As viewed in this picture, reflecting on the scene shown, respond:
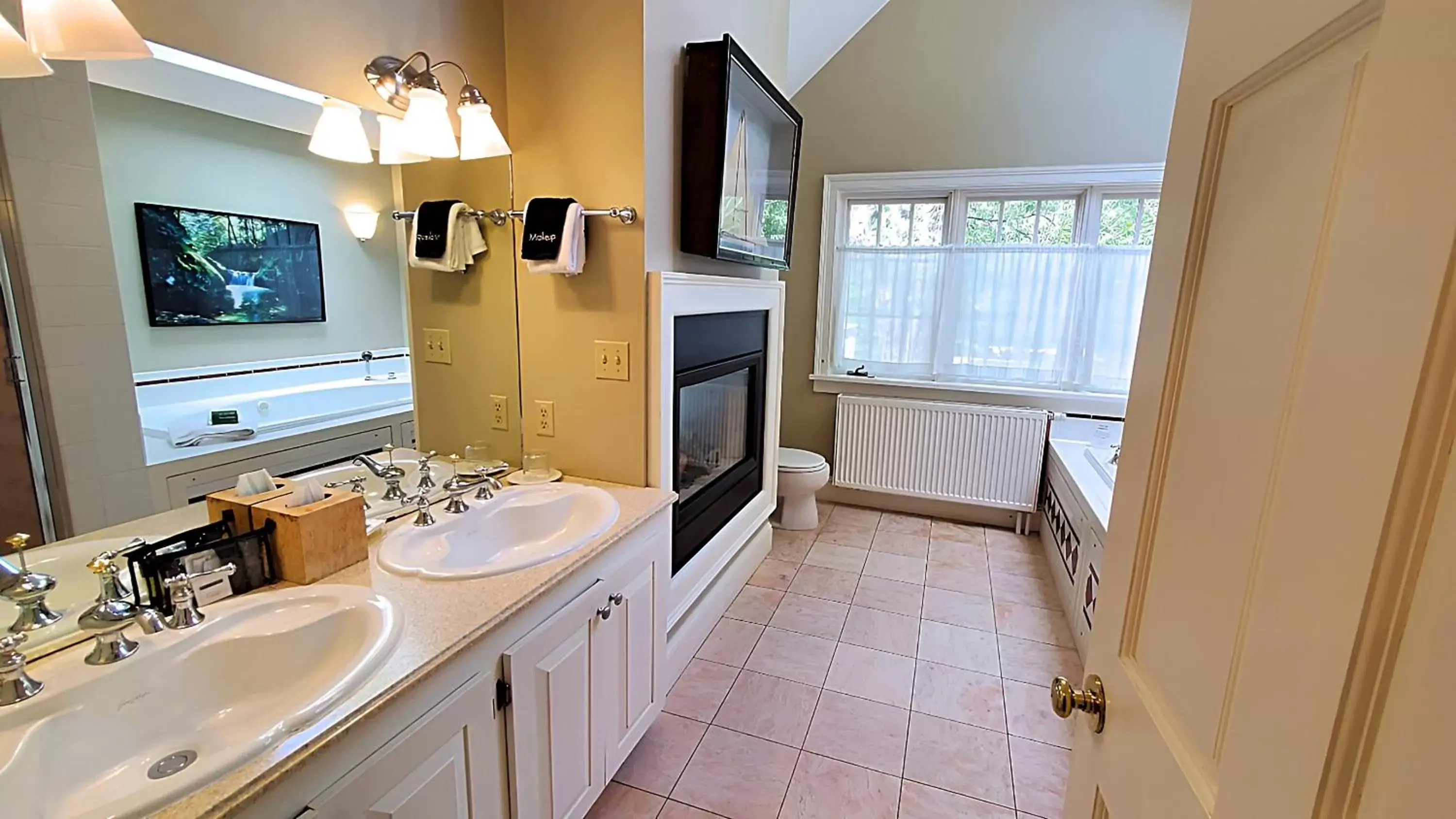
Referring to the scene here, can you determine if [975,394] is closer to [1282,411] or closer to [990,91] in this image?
[990,91]

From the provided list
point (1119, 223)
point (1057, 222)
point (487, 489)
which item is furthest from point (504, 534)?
point (1119, 223)

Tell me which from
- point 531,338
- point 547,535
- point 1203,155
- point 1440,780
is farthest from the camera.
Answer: point 531,338

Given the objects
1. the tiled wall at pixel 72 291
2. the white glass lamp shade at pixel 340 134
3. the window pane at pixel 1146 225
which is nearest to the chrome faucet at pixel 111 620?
→ the tiled wall at pixel 72 291

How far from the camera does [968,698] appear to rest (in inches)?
92.2

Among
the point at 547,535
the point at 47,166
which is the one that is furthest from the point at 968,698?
the point at 47,166

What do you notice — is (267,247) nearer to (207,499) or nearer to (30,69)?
(30,69)

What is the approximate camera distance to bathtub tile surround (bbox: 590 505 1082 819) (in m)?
1.88

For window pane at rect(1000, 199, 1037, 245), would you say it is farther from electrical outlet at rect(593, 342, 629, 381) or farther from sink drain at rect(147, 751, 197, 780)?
sink drain at rect(147, 751, 197, 780)

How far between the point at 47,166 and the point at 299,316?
0.49m

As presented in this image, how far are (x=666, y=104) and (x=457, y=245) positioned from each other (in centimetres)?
77

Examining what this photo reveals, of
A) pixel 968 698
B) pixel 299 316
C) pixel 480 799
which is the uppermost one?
pixel 299 316

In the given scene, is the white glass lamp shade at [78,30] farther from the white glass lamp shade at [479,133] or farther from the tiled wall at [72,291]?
the white glass lamp shade at [479,133]

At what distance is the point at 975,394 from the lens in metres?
3.88

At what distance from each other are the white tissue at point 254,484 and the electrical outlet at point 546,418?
819 millimetres
